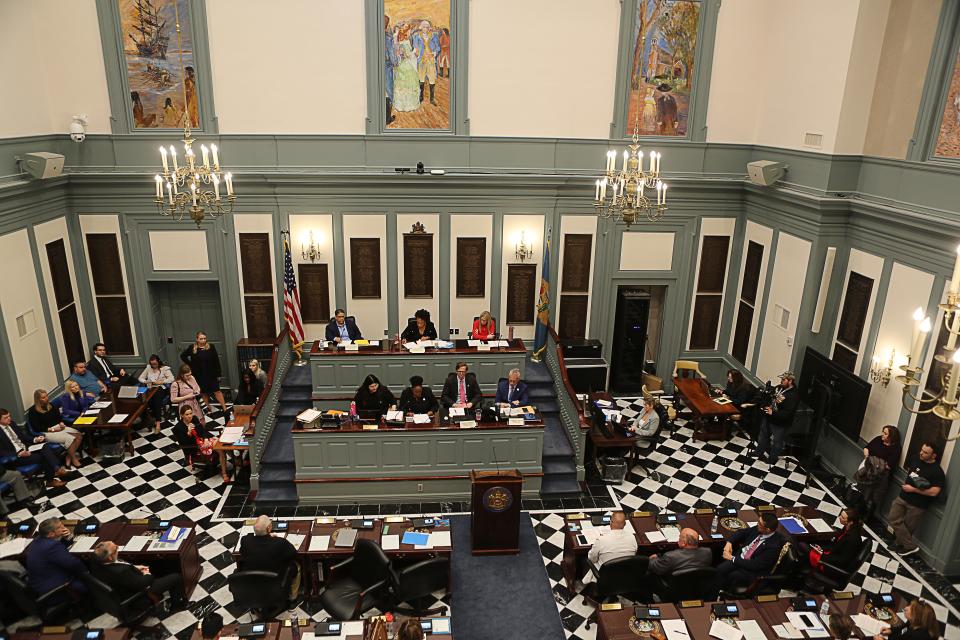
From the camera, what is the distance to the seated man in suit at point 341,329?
1197 cm

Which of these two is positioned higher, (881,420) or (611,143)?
(611,143)

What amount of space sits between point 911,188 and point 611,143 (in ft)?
17.0

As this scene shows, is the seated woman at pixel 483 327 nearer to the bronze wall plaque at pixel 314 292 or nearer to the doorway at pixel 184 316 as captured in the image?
the bronze wall plaque at pixel 314 292

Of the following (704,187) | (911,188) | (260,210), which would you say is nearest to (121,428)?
(260,210)

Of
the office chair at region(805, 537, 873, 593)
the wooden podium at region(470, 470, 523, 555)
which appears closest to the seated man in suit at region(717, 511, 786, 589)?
the office chair at region(805, 537, 873, 593)

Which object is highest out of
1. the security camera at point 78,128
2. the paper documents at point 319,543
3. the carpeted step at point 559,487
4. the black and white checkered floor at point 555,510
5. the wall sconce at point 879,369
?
the security camera at point 78,128

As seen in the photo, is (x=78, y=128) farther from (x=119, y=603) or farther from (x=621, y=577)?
(x=621, y=577)

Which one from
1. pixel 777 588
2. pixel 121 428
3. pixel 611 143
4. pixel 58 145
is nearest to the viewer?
pixel 777 588

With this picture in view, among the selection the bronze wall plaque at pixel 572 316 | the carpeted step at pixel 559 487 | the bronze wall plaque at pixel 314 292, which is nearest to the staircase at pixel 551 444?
the carpeted step at pixel 559 487

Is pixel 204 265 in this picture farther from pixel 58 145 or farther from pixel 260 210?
pixel 58 145

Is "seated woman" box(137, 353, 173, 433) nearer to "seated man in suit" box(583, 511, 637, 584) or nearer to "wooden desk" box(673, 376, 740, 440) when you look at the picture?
"seated man in suit" box(583, 511, 637, 584)

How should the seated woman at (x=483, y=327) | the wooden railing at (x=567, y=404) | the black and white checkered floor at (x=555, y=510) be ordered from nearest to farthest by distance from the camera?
the black and white checkered floor at (x=555, y=510) < the wooden railing at (x=567, y=404) < the seated woman at (x=483, y=327)

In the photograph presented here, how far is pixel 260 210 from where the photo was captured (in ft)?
40.9

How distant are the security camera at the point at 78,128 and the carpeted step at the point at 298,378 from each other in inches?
223
